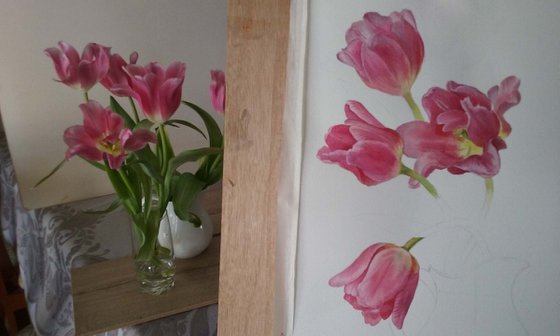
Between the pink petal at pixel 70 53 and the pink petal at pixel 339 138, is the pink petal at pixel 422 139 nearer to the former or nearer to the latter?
the pink petal at pixel 339 138

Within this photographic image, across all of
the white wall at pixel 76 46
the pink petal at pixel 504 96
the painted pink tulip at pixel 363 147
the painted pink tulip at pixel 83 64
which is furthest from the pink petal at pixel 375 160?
the white wall at pixel 76 46

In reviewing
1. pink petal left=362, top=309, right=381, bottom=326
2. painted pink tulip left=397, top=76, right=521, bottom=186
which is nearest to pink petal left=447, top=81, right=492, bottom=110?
painted pink tulip left=397, top=76, right=521, bottom=186

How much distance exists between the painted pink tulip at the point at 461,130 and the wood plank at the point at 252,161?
4.6 inches

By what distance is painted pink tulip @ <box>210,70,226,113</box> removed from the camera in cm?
63

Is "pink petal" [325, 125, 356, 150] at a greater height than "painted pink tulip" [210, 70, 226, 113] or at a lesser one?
lesser

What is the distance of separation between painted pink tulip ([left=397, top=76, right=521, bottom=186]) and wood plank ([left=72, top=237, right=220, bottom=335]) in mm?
409

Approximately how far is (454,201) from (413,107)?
10 centimetres

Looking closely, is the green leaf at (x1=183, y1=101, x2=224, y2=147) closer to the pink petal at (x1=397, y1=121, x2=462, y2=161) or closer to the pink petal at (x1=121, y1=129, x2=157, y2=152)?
the pink petal at (x1=121, y1=129, x2=157, y2=152)

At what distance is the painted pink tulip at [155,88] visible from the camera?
22.3 inches

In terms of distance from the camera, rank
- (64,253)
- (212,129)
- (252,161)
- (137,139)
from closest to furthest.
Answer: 1. (252,161)
2. (137,139)
3. (212,129)
4. (64,253)

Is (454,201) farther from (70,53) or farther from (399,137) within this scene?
(70,53)

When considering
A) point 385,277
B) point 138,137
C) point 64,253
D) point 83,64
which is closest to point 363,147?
point 385,277

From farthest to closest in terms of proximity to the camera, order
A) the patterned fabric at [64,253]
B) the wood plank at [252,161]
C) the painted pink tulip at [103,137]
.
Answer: the patterned fabric at [64,253] → the painted pink tulip at [103,137] → the wood plank at [252,161]

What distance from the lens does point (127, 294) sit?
650 mm
